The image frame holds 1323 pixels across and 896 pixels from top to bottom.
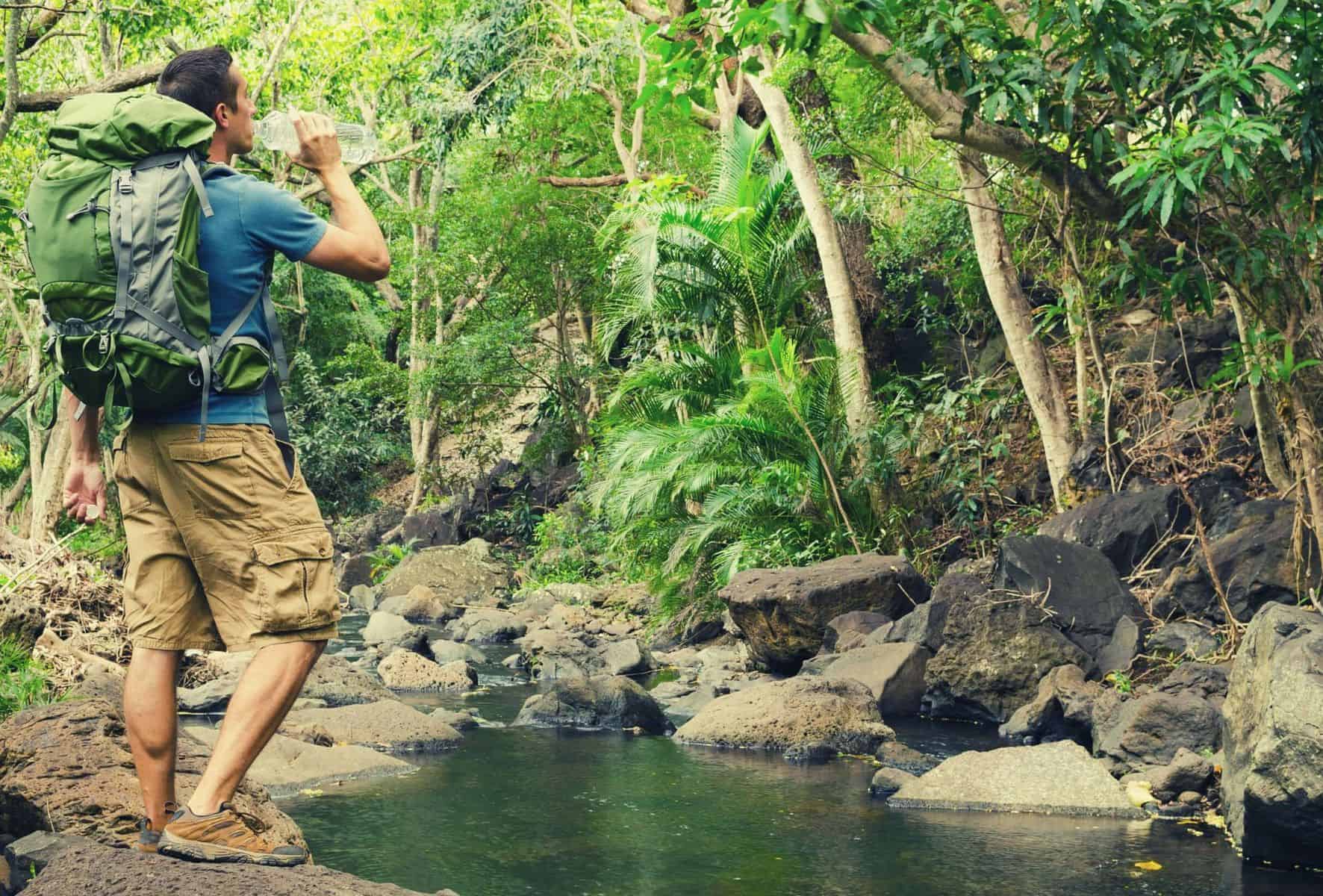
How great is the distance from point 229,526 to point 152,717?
1.77ft

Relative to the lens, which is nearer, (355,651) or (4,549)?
(4,549)

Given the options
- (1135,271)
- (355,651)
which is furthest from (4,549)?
(1135,271)

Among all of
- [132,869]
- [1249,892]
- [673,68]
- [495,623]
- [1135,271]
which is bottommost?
[495,623]

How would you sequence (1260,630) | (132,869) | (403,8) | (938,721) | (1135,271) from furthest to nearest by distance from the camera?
(403,8), (938,721), (1135,271), (1260,630), (132,869)

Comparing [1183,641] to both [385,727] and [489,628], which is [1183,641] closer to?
[385,727]

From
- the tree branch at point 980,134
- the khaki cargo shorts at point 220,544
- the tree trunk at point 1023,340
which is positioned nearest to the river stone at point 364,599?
the tree trunk at point 1023,340

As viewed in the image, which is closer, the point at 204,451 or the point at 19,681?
the point at 204,451

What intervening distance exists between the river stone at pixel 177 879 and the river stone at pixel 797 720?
4.81 m

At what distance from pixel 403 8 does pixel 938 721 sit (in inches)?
616

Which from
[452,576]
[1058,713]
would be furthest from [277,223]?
[452,576]

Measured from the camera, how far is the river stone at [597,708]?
8844mm

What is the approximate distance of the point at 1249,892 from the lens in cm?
509

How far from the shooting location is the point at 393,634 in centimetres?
1366

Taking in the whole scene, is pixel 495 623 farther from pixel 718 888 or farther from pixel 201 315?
pixel 201 315
